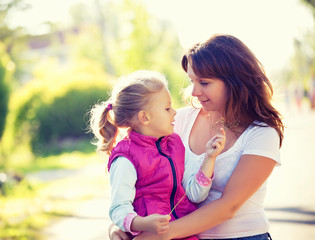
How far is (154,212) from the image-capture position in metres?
2.31

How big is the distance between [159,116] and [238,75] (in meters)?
0.50

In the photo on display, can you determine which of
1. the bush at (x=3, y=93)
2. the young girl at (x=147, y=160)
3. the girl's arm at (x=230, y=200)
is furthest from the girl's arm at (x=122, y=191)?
the bush at (x=3, y=93)

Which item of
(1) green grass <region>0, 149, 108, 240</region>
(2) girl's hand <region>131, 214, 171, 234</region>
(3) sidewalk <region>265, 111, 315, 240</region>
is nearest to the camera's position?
(2) girl's hand <region>131, 214, 171, 234</region>

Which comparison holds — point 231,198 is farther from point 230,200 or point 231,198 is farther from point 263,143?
point 263,143

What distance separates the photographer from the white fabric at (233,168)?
2406 millimetres

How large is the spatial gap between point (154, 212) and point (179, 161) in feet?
1.13

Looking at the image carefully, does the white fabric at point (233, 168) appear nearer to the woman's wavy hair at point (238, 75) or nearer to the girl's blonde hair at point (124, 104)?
the woman's wavy hair at point (238, 75)

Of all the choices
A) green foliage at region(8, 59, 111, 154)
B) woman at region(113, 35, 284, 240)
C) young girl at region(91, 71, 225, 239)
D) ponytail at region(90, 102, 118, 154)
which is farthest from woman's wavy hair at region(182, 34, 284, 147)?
green foliage at region(8, 59, 111, 154)

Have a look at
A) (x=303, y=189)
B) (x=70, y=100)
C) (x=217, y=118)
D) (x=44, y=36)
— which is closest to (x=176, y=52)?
(x=44, y=36)

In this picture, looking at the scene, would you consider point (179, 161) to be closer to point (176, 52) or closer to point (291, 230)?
point (291, 230)

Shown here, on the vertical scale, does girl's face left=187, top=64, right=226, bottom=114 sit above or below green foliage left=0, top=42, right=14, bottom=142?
below

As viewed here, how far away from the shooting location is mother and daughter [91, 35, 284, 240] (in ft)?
7.64

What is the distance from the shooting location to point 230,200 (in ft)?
7.68

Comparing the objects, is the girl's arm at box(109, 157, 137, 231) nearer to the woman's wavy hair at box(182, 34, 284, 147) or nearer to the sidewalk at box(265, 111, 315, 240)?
the woman's wavy hair at box(182, 34, 284, 147)
